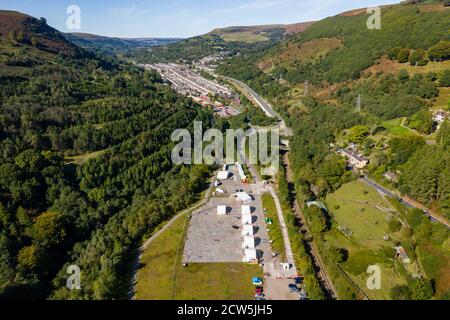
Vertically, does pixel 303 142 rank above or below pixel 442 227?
above

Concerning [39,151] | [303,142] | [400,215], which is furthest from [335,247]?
[39,151]

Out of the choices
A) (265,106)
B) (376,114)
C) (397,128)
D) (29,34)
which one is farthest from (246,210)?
(29,34)

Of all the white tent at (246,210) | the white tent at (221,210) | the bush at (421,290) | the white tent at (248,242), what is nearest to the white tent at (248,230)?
the white tent at (248,242)

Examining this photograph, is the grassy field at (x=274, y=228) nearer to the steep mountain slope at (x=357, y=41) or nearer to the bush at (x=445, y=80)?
the bush at (x=445, y=80)

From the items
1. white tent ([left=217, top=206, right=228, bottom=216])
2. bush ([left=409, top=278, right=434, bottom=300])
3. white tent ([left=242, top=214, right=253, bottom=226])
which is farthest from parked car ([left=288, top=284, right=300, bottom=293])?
white tent ([left=217, top=206, right=228, bottom=216])

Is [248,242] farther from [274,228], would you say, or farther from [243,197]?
[243,197]

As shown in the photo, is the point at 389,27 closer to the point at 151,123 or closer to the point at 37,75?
the point at 151,123
